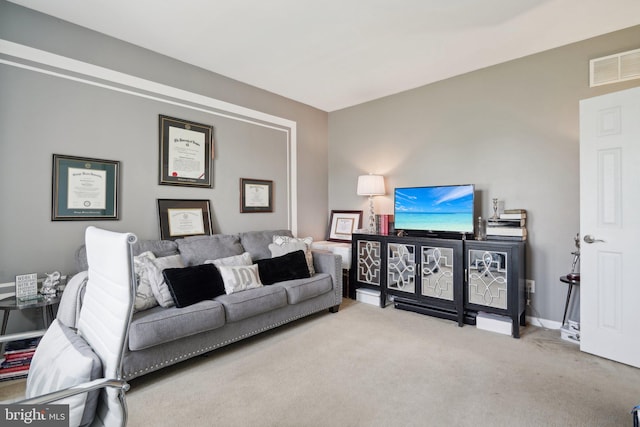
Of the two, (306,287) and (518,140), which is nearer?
(306,287)

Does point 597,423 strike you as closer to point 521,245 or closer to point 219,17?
point 521,245

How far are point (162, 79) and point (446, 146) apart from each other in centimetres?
319

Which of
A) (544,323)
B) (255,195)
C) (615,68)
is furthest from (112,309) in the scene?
(615,68)

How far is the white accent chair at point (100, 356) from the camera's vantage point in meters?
1.06

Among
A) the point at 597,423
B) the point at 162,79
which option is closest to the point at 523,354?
the point at 597,423

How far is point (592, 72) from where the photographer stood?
2.85 m

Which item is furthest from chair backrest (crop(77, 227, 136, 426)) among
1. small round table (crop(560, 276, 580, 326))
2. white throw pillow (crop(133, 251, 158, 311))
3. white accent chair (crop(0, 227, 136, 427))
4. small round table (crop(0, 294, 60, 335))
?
small round table (crop(560, 276, 580, 326))

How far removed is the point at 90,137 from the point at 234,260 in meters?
1.62

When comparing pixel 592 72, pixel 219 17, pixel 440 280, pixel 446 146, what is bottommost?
pixel 440 280

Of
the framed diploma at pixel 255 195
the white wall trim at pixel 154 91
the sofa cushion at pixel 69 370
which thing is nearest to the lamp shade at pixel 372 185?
the white wall trim at pixel 154 91

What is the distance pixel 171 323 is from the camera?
2.17m

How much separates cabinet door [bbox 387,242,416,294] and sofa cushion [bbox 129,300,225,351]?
2.01m

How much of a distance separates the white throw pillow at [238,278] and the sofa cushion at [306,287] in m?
0.23

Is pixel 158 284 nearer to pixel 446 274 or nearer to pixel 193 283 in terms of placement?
pixel 193 283
